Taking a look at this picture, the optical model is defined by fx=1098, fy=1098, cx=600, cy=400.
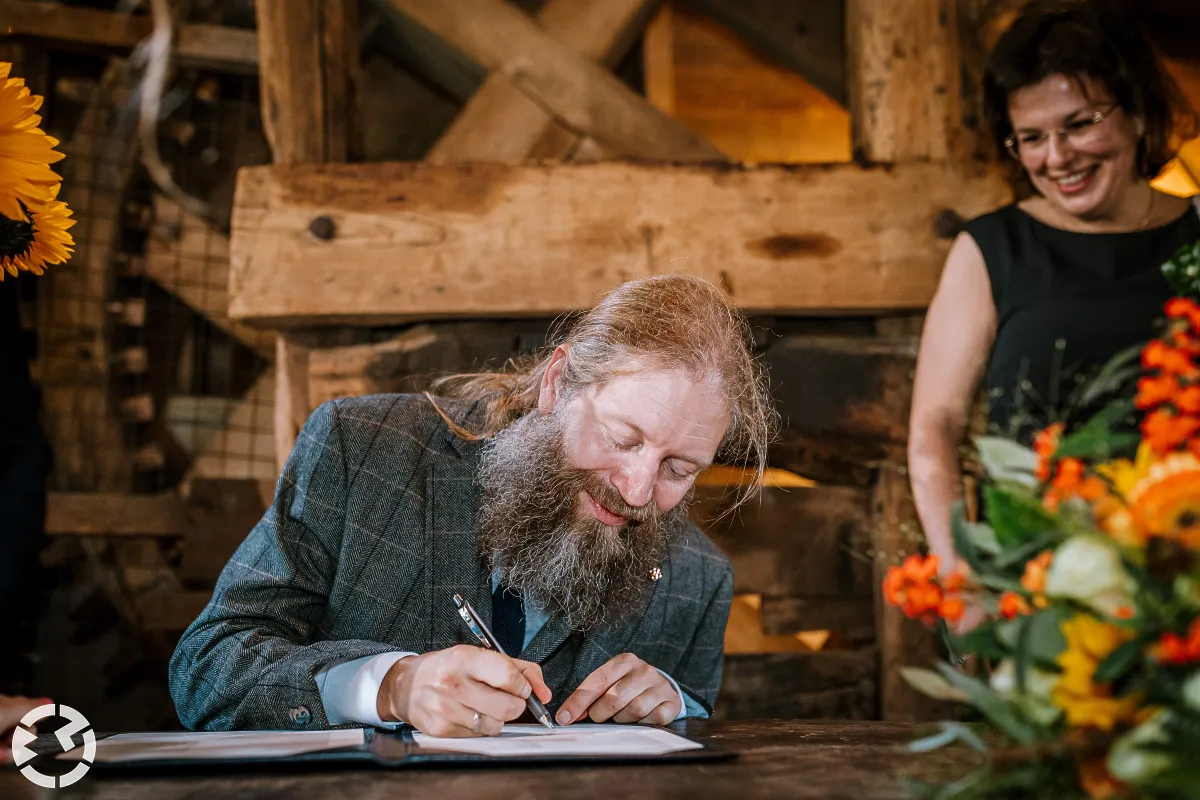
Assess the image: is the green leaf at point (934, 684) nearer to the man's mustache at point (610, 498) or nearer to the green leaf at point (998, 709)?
the green leaf at point (998, 709)

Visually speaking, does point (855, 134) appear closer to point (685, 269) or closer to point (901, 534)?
point (685, 269)

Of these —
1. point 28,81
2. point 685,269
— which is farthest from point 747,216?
point 28,81

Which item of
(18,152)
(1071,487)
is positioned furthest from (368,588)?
(1071,487)

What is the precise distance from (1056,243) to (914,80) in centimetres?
69

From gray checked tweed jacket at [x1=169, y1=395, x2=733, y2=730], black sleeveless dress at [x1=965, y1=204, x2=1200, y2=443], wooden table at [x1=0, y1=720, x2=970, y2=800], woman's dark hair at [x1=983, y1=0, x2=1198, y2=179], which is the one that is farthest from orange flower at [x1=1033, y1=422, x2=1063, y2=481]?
Answer: woman's dark hair at [x1=983, y1=0, x2=1198, y2=179]

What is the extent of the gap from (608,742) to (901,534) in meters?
1.60

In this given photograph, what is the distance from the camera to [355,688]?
4.82 feet

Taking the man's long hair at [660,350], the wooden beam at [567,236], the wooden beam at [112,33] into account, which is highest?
the wooden beam at [112,33]

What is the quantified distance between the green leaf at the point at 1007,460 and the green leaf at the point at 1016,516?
0.02m

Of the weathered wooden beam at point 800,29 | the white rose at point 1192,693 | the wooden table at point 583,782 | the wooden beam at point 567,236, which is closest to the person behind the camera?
the white rose at point 1192,693

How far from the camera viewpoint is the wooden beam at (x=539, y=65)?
2.90 metres

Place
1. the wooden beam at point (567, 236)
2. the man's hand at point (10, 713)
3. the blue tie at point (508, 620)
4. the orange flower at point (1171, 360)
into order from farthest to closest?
1. the wooden beam at point (567, 236)
2. the blue tie at point (508, 620)
3. the man's hand at point (10, 713)
4. the orange flower at point (1171, 360)

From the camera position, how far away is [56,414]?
3721mm

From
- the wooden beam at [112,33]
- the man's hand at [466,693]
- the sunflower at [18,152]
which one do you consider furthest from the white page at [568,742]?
the wooden beam at [112,33]
